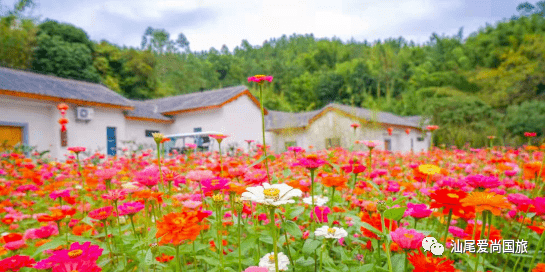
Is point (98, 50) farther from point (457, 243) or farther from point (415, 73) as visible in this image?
point (415, 73)

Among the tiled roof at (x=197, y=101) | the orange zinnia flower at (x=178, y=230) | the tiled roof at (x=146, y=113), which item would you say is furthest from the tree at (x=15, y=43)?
the orange zinnia flower at (x=178, y=230)

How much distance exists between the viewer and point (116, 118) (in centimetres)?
848

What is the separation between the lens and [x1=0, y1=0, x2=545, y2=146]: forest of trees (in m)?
8.62

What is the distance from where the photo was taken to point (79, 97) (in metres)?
7.50

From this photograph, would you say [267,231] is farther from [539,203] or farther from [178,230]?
[539,203]

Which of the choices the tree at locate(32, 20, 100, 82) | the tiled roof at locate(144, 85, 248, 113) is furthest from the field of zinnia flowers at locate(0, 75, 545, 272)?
the tree at locate(32, 20, 100, 82)

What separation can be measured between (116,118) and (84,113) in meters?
1.01

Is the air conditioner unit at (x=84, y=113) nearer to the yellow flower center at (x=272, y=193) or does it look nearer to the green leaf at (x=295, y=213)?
the green leaf at (x=295, y=213)

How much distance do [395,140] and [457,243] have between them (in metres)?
13.0

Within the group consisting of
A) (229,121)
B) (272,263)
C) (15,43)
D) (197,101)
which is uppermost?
(15,43)

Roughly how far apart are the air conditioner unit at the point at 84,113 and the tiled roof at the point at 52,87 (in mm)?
245

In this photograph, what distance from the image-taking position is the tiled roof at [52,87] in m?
6.50

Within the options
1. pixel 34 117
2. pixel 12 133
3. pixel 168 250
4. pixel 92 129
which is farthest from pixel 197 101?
pixel 168 250

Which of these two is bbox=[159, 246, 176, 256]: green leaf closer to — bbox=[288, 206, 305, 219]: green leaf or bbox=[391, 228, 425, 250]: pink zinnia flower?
bbox=[288, 206, 305, 219]: green leaf
